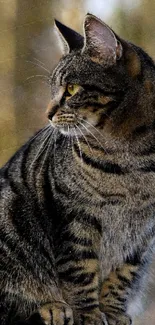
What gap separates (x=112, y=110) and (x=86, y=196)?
0.20 meters

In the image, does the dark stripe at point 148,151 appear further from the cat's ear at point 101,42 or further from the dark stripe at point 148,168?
the cat's ear at point 101,42

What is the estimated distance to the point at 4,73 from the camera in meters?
2.06

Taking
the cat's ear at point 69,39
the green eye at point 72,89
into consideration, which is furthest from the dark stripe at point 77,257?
the cat's ear at point 69,39

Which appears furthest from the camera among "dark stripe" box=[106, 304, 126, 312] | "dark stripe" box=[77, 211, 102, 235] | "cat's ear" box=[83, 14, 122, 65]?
"dark stripe" box=[106, 304, 126, 312]

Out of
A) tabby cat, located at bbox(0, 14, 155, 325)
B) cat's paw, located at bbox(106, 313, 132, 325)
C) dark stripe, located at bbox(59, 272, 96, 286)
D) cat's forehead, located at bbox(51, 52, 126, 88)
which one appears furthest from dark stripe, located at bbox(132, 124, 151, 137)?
cat's paw, located at bbox(106, 313, 132, 325)

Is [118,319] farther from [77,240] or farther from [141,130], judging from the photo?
[141,130]

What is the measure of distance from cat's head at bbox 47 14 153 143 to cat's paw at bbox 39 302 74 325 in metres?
0.41

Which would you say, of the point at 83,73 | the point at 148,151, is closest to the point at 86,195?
the point at 148,151

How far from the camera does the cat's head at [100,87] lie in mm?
1314

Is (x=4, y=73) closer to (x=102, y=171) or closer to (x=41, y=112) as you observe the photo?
(x=41, y=112)

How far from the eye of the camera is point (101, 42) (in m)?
1.31

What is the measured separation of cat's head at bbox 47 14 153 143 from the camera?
1314 millimetres

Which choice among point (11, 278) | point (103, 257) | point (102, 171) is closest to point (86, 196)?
point (102, 171)

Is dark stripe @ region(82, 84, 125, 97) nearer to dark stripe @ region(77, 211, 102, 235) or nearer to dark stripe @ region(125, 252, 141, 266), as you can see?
dark stripe @ region(77, 211, 102, 235)
